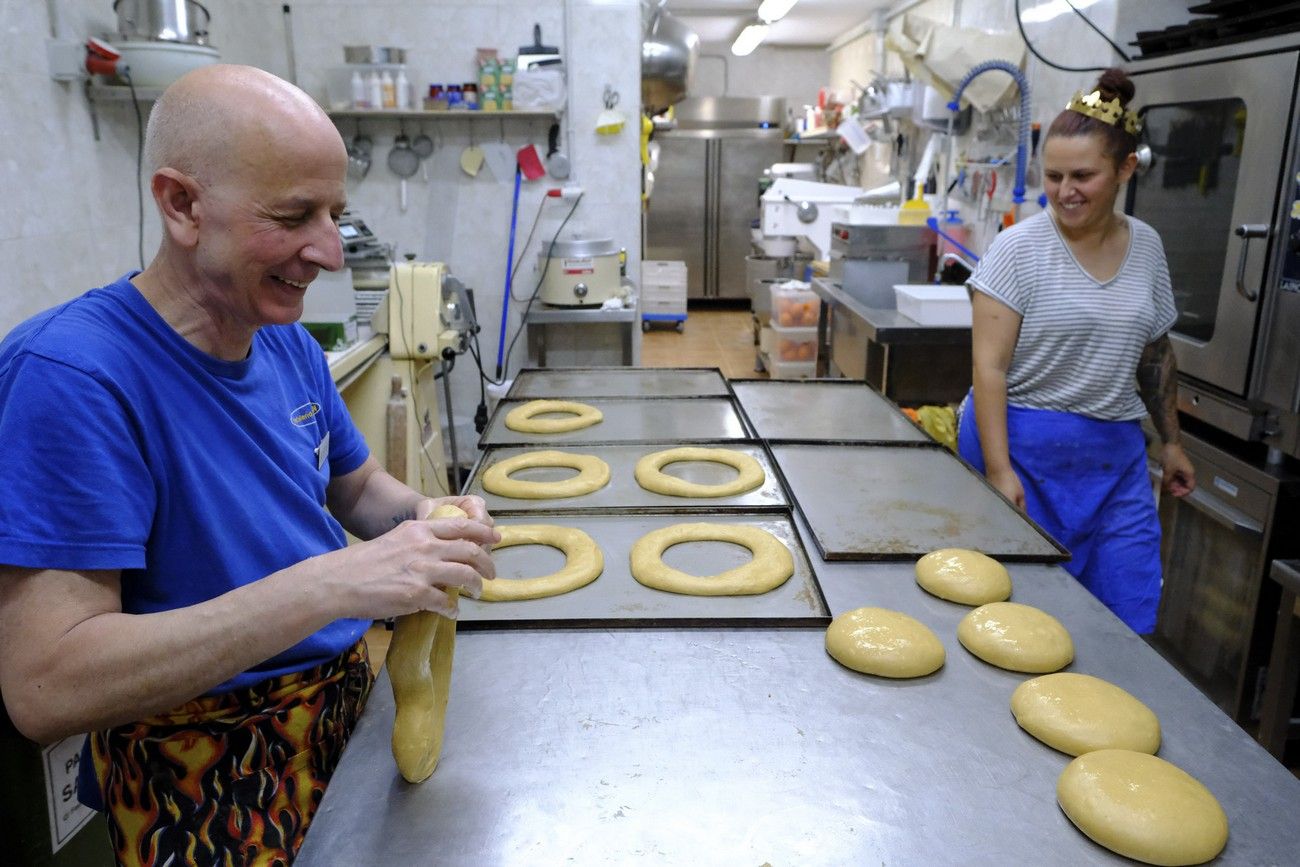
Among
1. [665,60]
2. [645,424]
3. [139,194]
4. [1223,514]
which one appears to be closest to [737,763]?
[645,424]

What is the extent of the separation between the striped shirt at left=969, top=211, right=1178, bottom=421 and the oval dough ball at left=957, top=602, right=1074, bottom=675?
83 centimetres

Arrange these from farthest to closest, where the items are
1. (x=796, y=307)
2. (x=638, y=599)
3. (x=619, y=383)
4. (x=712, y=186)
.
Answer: (x=712, y=186)
(x=796, y=307)
(x=619, y=383)
(x=638, y=599)

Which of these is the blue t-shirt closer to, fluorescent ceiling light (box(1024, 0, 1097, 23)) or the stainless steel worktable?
the stainless steel worktable

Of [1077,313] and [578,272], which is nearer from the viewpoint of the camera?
[1077,313]

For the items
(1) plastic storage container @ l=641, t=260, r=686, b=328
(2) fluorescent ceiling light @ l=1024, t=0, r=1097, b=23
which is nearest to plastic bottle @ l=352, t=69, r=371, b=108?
(2) fluorescent ceiling light @ l=1024, t=0, r=1097, b=23

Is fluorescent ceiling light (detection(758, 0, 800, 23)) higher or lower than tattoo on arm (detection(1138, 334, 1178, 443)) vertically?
higher

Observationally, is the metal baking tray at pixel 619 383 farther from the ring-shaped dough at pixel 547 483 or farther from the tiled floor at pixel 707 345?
the tiled floor at pixel 707 345

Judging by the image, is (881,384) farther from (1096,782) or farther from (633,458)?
(1096,782)

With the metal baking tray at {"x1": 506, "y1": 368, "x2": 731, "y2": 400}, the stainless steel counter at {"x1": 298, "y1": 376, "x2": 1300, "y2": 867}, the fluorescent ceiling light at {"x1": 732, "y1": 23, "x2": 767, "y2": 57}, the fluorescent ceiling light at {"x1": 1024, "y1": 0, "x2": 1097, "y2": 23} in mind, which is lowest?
the stainless steel counter at {"x1": 298, "y1": 376, "x2": 1300, "y2": 867}

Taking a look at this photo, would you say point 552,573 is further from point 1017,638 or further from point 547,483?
point 1017,638

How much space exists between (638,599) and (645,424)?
3.13ft

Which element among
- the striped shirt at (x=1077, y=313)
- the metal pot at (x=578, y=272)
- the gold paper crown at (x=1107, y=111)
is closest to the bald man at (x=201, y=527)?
the striped shirt at (x=1077, y=313)

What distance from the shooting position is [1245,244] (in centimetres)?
233

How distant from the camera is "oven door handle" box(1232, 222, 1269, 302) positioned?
2.28m
